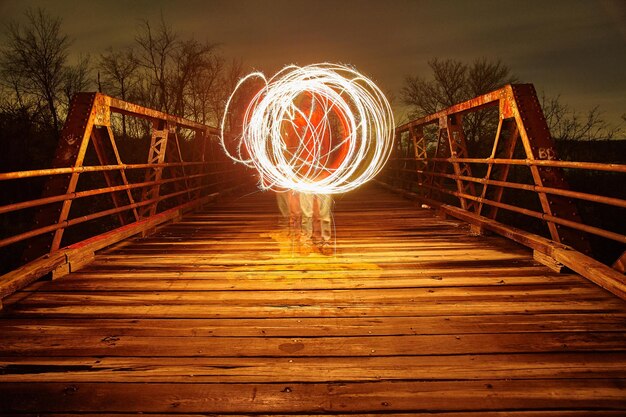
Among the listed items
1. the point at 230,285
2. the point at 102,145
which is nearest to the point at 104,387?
the point at 230,285

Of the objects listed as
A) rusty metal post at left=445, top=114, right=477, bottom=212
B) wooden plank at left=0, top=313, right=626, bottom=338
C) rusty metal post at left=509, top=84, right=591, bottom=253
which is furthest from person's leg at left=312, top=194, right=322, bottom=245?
rusty metal post at left=445, top=114, right=477, bottom=212

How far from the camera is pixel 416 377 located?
232cm

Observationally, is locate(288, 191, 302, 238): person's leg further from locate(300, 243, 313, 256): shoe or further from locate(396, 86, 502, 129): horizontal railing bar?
locate(396, 86, 502, 129): horizontal railing bar

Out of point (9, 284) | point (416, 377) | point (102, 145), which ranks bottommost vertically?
point (416, 377)

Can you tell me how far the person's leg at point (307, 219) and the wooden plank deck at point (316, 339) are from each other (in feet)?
2.97

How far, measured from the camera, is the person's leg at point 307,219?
5.65 meters

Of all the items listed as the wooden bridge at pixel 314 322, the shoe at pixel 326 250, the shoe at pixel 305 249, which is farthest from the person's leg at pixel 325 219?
the wooden bridge at pixel 314 322

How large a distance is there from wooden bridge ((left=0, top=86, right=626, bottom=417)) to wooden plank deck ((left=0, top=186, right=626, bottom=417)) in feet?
0.04

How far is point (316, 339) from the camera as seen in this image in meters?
2.80

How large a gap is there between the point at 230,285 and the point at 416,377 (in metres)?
2.25

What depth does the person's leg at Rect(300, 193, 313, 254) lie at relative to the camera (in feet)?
18.5

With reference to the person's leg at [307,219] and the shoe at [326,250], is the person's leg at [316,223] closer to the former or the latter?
the person's leg at [307,219]

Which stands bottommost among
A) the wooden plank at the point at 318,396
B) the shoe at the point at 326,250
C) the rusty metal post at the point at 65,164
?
the wooden plank at the point at 318,396

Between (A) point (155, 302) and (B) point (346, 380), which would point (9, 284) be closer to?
(A) point (155, 302)
